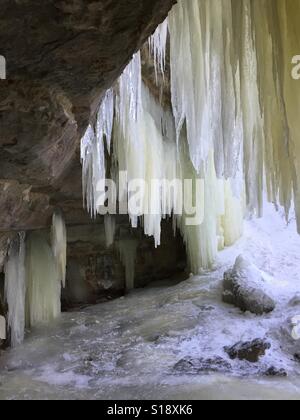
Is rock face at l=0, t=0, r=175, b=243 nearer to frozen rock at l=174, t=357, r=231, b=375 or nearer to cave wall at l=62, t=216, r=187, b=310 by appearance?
frozen rock at l=174, t=357, r=231, b=375

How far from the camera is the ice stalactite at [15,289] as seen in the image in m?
5.57

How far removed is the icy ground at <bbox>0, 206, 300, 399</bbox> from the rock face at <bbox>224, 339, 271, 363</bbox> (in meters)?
0.07

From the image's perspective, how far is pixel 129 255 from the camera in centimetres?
880

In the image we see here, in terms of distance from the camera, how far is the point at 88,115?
324 cm

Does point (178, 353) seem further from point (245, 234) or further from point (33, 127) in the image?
point (245, 234)

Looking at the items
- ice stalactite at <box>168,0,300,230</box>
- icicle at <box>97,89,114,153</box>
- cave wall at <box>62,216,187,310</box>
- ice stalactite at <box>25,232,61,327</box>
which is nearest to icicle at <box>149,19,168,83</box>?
icicle at <box>97,89,114,153</box>

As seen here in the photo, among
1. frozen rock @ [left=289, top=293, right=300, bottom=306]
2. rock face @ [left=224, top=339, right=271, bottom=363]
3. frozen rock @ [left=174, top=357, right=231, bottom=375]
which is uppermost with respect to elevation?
frozen rock @ [left=289, top=293, right=300, bottom=306]

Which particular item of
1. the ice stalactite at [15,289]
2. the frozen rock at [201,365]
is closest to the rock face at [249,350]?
the frozen rock at [201,365]

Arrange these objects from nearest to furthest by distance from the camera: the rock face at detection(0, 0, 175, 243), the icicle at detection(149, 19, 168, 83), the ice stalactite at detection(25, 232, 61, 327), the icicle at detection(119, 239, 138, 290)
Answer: the rock face at detection(0, 0, 175, 243), the icicle at detection(149, 19, 168, 83), the ice stalactite at detection(25, 232, 61, 327), the icicle at detection(119, 239, 138, 290)

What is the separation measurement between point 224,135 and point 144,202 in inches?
129

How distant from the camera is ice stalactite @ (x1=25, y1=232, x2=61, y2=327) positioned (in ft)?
20.9

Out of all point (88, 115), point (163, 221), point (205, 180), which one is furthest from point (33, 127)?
point (163, 221)

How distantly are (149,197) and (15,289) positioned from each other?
7.29 ft

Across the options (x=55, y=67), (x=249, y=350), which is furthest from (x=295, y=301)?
(x=55, y=67)
